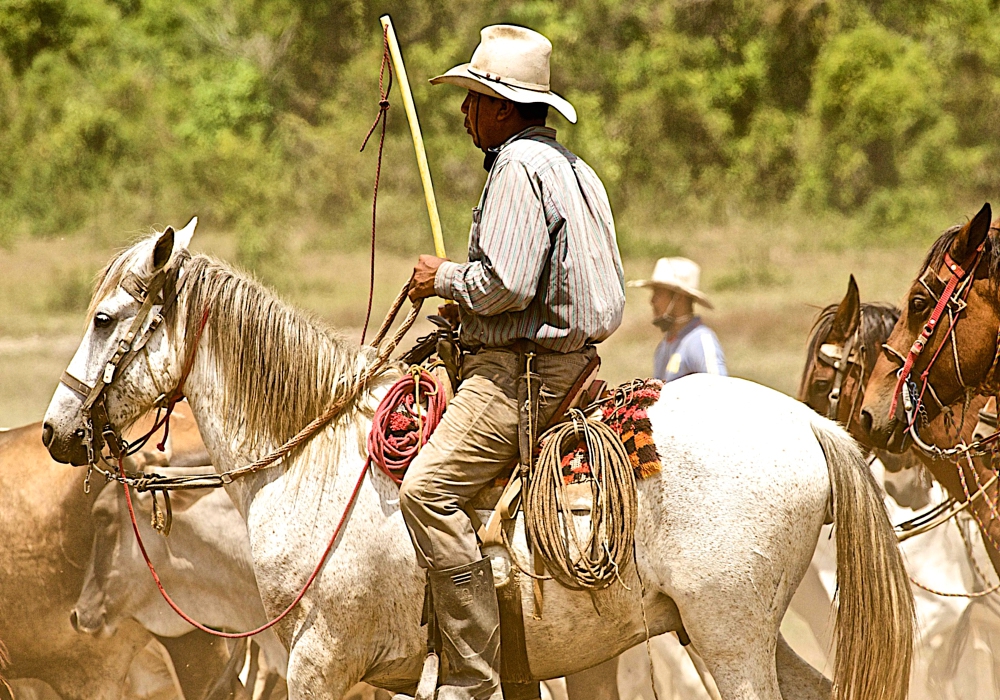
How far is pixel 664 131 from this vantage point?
22.2 m

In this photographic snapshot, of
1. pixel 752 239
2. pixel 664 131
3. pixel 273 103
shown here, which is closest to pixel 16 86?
pixel 273 103

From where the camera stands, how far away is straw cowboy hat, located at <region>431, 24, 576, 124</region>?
3.77 metres

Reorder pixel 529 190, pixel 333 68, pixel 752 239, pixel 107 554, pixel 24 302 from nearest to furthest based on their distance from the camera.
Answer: pixel 529 190
pixel 107 554
pixel 24 302
pixel 752 239
pixel 333 68

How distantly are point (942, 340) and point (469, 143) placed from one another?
17001mm

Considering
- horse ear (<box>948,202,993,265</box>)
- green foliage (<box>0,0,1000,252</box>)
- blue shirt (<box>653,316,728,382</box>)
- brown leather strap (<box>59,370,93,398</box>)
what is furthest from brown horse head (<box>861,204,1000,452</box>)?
green foliage (<box>0,0,1000,252</box>)

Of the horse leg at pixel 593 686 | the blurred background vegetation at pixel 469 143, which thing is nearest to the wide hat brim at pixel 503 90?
the horse leg at pixel 593 686

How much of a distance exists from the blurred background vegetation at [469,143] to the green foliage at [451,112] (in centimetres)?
4

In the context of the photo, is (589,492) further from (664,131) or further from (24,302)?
(664,131)

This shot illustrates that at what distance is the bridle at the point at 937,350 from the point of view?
464cm

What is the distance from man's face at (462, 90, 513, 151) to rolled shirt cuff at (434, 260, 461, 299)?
0.45 meters

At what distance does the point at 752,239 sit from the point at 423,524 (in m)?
17.9

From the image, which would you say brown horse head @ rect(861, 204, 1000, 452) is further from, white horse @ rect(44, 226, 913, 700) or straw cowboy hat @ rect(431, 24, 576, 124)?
straw cowboy hat @ rect(431, 24, 576, 124)

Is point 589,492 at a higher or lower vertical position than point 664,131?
lower

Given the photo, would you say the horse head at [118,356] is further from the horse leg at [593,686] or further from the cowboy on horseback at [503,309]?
the horse leg at [593,686]
